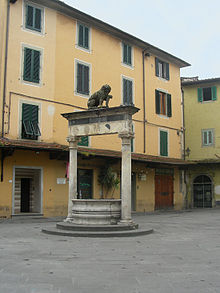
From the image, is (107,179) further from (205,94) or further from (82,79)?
(205,94)

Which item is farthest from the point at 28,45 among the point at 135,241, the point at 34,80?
the point at 135,241

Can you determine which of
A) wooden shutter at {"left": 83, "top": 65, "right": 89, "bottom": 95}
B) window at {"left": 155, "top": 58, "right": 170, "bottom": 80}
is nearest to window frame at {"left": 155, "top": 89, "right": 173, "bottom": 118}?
window at {"left": 155, "top": 58, "right": 170, "bottom": 80}

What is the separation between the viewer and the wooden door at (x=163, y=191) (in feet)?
79.4

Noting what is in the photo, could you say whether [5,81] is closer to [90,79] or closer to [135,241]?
[90,79]

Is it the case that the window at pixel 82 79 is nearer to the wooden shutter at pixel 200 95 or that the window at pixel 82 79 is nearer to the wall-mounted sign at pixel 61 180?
the wall-mounted sign at pixel 61 180

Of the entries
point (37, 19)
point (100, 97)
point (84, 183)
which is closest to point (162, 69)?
point (37, 19)

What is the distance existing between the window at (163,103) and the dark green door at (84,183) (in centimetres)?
727

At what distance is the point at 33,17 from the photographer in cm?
1825

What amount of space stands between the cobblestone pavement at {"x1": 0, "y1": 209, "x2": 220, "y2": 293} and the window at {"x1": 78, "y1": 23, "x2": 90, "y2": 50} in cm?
1278

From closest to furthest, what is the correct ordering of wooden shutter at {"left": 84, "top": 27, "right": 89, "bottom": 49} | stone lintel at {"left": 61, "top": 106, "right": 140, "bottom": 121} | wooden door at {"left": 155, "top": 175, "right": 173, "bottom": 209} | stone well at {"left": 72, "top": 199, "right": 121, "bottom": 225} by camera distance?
stone well at {"left": 72, "top": 199, "right": 121, "bottom": 225} < stone lintel at {"left": 61, "top": 106, "right": 140, "bottom": 121} < wooden shutter at {"left": 84, "top": 27, "right": 89, "bottom": 49} < wooden door at {"left": 155, "top": 175, "right": 173, "bottom": 209}

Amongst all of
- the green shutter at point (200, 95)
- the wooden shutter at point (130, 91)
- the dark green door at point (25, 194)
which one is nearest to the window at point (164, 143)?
the wooden shutter at point (130, 91)

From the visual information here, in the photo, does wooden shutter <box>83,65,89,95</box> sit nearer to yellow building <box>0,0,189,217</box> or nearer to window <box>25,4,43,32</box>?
yellow building <box>0,0,189,217</box>

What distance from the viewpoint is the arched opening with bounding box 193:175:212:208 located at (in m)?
27.8

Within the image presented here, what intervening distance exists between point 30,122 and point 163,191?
10.7 metres
